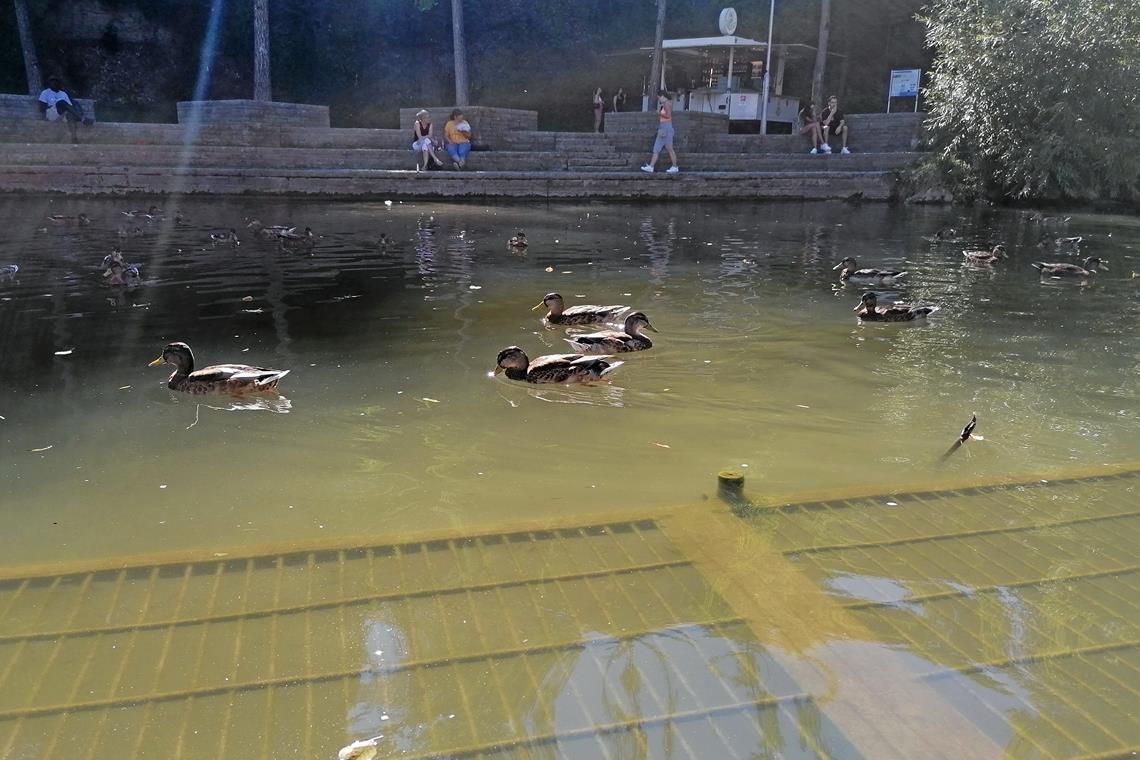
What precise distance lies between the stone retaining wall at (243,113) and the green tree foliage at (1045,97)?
722 inches

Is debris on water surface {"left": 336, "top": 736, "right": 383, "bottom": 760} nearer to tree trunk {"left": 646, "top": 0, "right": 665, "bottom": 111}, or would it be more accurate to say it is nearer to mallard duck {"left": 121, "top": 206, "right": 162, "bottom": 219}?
mallard duck {"left": 121, "top": 206, "right": 162, "bottom": 219}

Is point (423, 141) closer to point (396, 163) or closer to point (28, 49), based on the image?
point (396, 163)

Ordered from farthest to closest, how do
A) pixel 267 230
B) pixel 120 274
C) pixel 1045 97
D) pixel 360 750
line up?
1. pixel 1045 97
2. pixel 267 230
3. pixel 120 274
4. pixel 360 750

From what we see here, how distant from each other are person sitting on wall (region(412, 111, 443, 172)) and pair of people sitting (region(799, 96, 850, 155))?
11.3 meters

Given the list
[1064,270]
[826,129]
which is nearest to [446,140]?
[826,129]

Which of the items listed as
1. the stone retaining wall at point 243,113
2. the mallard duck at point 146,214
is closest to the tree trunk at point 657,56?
the stone retaining wall at point 243,113

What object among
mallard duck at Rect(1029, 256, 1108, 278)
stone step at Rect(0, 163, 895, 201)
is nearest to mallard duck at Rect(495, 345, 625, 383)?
mallard duck at Rect(1029, 256, 1108, 278)

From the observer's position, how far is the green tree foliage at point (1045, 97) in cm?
2297

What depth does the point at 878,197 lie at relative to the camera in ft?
84.4

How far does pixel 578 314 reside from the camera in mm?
9016

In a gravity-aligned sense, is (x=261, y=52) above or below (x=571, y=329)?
above

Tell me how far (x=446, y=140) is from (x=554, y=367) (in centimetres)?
1950

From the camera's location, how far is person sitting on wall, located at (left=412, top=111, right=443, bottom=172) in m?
24.2

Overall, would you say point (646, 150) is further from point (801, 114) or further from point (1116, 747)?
point (1116, 747)
